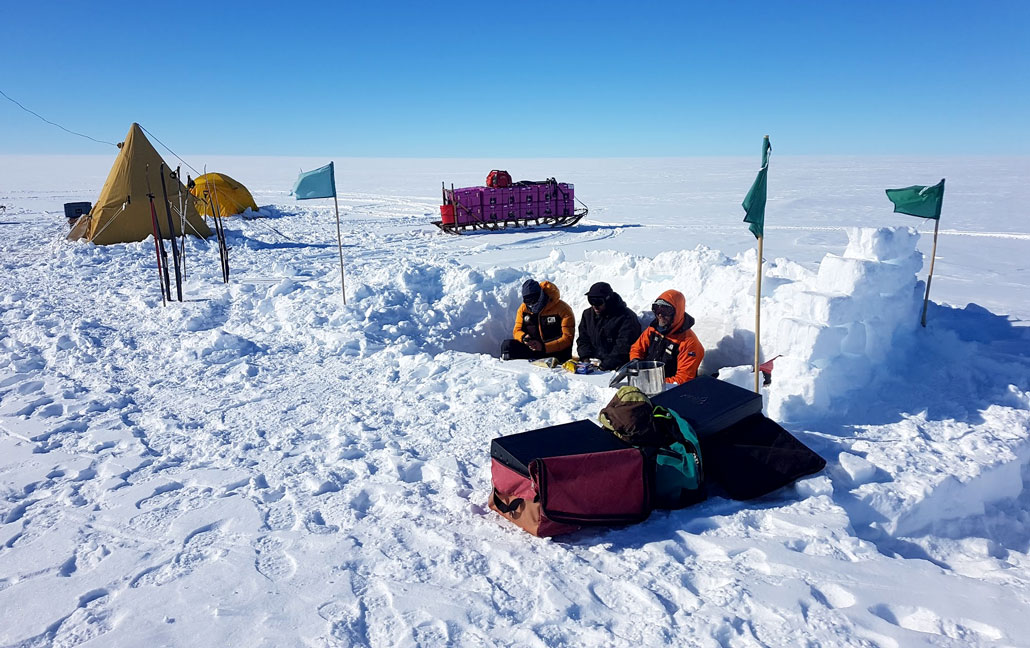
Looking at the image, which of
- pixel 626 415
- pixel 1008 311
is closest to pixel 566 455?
pixel 626 415

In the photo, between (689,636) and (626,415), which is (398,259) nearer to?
(626,415)

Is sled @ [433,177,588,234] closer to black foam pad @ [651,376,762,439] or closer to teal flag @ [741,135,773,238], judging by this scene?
teal flag @ [741,135,773,238]

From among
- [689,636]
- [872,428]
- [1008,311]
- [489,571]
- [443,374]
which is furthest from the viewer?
[1008,311]

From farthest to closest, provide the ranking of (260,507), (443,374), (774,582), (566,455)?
(443,374)
(260,507)
(566,455)
(774,582)

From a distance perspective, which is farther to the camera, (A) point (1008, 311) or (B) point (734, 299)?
(A) point (1008, 311)

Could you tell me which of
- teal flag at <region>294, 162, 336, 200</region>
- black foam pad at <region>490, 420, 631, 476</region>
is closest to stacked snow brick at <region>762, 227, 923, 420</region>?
black foam pad at <region>490, 420, 631, 476</region>

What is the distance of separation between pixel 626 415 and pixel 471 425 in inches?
61.0

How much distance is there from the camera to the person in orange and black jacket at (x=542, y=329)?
22.2 feet

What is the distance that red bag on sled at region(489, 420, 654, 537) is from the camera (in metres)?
2.96

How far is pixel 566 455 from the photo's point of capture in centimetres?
306

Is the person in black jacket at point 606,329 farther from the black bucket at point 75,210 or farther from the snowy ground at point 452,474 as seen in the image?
the black bucket at point 75,210

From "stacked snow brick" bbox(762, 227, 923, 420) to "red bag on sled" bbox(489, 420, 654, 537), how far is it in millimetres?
1873

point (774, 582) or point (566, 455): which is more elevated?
point (566, 455)

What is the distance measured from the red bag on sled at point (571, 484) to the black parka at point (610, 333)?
116 inches
